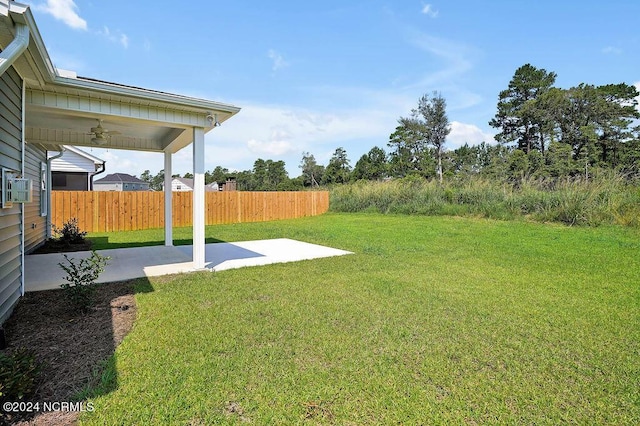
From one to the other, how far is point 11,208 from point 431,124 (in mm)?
31537

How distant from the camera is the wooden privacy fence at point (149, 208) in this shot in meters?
10.5

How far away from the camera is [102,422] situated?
Result: 1.76m

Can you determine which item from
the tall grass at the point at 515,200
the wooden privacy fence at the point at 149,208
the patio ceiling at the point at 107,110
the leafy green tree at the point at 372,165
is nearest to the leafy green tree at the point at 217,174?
the leafy green tree at the point at 372,165

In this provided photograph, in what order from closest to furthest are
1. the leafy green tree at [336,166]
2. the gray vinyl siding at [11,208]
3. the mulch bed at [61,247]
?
1. the gray vinyl siding at [11,208]
2. the mulch bed at [61,247]
3. the leafy green tree at [336,166]

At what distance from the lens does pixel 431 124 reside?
1219 inches

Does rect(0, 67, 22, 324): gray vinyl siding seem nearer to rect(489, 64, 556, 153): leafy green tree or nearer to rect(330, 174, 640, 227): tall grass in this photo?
rect(330, 174, 640, 227): tall grass

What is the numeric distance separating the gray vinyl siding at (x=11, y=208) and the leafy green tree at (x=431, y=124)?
30171 millimetres

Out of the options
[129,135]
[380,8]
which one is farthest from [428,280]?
[380,8]

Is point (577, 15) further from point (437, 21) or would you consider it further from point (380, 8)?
point (380, 8)

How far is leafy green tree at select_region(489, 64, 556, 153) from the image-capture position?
28109 mm

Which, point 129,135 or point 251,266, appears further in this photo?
point 129,135

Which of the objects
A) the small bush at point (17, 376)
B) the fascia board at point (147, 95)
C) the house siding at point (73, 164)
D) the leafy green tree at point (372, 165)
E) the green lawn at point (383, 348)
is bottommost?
the green lawn at point (383, 348)

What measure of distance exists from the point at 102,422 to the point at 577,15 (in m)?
13.0

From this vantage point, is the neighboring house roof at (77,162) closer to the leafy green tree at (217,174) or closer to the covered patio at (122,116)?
the covered patio at (122,116)
